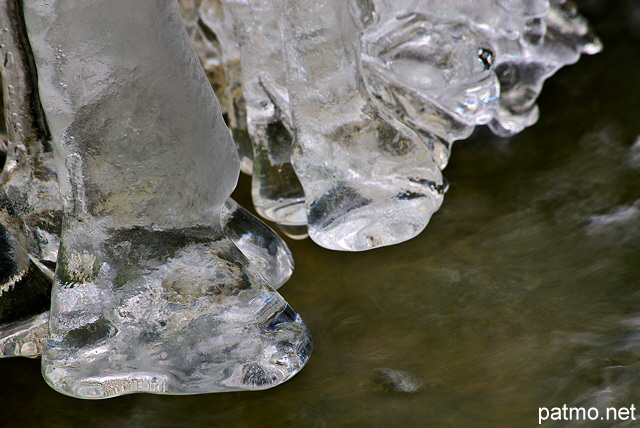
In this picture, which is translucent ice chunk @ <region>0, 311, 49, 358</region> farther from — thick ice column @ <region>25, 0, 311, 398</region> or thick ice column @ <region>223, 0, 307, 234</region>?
thick ice column @ <region>223, 0, 307, 234</region>

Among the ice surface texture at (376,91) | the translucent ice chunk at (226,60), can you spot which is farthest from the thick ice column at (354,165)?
the translucent ice chunk at (226,60)

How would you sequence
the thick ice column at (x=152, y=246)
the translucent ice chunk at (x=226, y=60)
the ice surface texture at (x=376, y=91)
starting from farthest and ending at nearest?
1. the translucent ice chunk at (x=226, y=60)
2. the ice surface texture at (x=376, y=91)
3. the thick ice column at (x=152, y=246)

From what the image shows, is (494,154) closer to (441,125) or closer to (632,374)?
(441,125)

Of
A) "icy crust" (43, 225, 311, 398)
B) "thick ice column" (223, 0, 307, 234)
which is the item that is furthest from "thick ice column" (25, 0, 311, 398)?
"thick ice column" (223, 0, 307, 234)

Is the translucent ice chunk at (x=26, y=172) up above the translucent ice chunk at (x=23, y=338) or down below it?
above

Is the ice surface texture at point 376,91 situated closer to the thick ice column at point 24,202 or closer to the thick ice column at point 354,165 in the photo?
the thick ice column at point 354,165

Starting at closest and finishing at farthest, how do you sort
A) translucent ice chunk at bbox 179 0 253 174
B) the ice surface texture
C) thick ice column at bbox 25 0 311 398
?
thick ice column at bbox 25 0 311 398 → the ice surface texture → translucent ice chunk at bbox 179 0 253 174

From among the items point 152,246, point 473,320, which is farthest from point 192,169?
point 473,320
